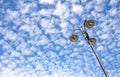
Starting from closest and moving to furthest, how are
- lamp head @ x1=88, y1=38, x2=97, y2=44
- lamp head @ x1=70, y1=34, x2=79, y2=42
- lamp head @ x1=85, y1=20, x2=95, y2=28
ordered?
lamp head @ x1=85, y1=20, x2=95, y2=28 → lamp head @ x1=88, y1=38, x2=97, y2=44 → lamp head @ x1=70, y1=34, x2=79, y2=42

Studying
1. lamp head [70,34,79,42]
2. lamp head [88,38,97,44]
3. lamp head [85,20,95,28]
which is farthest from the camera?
lamp head [70,34,79,42]

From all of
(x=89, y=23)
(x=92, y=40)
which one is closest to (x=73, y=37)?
(x=92, y=40)

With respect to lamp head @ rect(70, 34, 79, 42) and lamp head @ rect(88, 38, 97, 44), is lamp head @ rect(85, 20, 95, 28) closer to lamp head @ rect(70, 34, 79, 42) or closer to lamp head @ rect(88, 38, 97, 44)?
lamp head @ rect(88, 38, 97, 44)

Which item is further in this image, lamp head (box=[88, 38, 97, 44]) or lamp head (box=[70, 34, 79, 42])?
lamp head (box=[70, 34, 79, 42])

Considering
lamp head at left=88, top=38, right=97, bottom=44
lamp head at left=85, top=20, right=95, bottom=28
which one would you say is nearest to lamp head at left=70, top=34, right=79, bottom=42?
lamp head at left=88, top=38, right=97, bottom=44

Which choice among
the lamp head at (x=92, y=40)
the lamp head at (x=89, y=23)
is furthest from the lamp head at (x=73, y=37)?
the lamp head at (x=89, y=23)

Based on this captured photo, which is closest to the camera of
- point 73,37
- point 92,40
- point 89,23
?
point 89,23

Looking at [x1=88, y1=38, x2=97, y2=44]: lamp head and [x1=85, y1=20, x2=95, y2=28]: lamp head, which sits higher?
[x1=85, y1=20, x2=95, y2=28]: lamp head

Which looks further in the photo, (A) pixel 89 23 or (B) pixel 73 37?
(B) pixel 73 37

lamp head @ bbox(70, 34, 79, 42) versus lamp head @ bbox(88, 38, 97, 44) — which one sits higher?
lamp head @ bbox(70, 34, 79, 42)

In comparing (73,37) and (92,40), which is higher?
(73,37)

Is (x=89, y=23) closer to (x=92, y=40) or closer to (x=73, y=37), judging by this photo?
(x=92, y=40)

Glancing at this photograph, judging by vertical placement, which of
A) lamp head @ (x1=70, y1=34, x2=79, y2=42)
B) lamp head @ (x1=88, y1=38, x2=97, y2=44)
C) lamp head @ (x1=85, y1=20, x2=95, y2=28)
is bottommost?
lamp head @ (x1=88, y1=38, x2=97, y2=44)

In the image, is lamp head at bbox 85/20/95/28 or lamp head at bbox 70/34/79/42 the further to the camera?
lamp head at bbox 70/34/79/42
